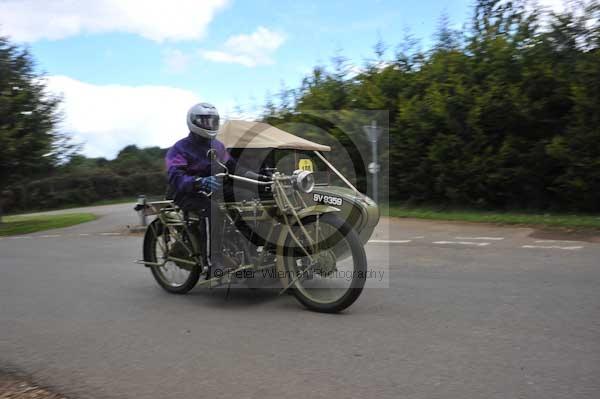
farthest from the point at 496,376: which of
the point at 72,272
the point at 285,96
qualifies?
the point at 285,96

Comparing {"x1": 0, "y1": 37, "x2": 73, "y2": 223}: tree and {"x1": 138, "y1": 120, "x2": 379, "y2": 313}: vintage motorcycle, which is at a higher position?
{"x1": 0, "y1": 37, "x2": 73, "y2": 223}: tree

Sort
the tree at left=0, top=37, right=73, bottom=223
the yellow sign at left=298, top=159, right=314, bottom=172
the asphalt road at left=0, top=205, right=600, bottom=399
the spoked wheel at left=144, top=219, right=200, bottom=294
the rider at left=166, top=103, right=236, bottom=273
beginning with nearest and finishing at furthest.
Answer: the asphalt road at left=0, top=205, right=600, bottom=399
the rider at left=166, top=103, right=236, bottom=273
the spoked wheel at left=144, top=219, right=200, bottom=294
the yellow sign at left=298, top=159, right=314, bottom=172
the tree at left=0, top=37, right=73, bottom=223

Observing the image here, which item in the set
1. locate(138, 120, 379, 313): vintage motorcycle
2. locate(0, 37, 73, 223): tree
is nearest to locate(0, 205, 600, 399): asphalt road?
locate(138, 120, 379, 313): vintage motorcycle

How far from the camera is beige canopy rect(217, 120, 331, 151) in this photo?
6184 millimetres

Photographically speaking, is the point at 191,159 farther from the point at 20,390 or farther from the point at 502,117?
the point at 502,117

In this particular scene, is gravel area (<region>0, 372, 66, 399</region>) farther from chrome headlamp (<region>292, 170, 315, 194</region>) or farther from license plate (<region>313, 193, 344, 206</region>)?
license plate (<region>313, 193, 344, 206</region>)

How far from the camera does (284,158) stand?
646 centimetres

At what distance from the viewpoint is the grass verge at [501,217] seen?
10977 mm

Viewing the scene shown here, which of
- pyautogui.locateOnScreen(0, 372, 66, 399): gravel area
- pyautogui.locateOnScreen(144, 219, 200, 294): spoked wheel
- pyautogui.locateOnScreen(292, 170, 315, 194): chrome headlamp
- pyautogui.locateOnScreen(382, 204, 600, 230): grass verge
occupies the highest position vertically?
pyautogui.locateOnScreen(292, 170, 315, 194): chrome headlamp

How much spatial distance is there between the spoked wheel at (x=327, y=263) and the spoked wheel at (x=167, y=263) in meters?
1.33

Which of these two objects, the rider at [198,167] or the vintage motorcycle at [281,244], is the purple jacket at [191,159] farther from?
the vintage motorcycle at [281,244]

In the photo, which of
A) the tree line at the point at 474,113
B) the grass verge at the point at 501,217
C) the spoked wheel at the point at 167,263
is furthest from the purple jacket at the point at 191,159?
the grass verge at the point at 501,217

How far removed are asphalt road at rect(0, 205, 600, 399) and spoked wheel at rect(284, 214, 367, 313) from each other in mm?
168

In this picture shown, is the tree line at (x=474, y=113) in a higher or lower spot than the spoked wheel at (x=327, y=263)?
higher
